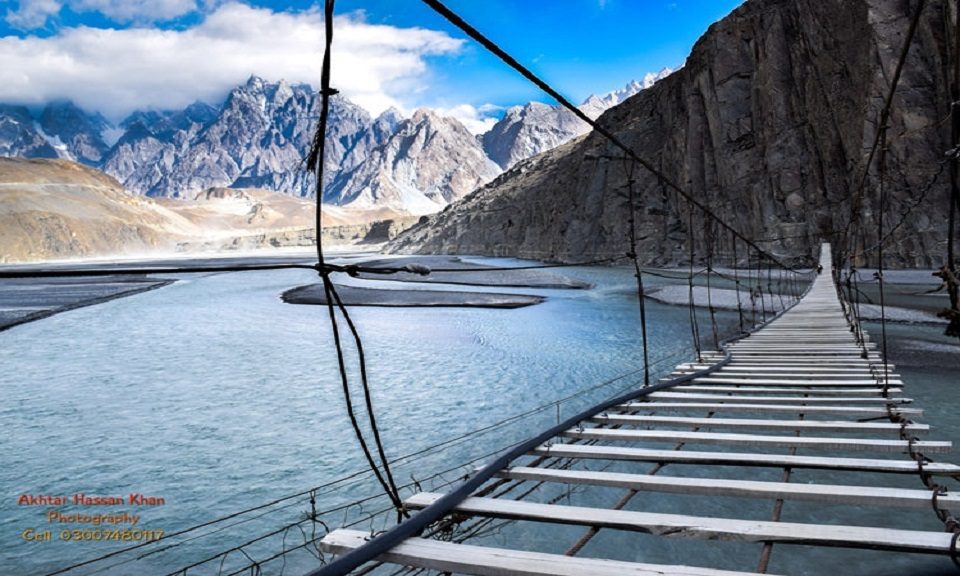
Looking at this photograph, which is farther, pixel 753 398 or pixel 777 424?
pixel 753 398

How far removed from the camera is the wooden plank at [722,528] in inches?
95.8

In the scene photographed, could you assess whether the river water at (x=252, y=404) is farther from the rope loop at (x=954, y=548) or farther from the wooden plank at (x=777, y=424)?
the rope loop at (x=954, y=548)

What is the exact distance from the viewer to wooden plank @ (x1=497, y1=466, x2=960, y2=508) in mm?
2893

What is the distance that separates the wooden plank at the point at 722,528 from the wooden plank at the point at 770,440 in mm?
1462

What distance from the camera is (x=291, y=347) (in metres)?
20.1

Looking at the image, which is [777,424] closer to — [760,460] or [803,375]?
[760,460]

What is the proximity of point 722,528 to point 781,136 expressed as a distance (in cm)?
5525

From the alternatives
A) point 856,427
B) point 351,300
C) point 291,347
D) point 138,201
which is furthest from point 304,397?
point 138,201

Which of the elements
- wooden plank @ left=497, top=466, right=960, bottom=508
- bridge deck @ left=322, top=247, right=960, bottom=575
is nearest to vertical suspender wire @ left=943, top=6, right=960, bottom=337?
bridge deck @ left=322, top=247, right=960, bottom=575

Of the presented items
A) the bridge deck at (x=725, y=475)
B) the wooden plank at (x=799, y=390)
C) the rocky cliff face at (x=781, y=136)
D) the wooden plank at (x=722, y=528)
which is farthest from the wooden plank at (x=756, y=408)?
the rocky cliff face at (x=781, y=136)

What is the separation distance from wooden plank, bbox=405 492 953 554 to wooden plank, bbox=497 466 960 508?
32 cm

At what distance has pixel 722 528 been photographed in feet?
8.80

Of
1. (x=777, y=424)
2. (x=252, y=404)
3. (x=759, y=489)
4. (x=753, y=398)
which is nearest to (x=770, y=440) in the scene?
(x=777, y=424)

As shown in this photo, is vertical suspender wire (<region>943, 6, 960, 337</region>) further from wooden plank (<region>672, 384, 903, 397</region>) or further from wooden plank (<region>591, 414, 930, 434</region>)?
wooden plank (<region>672, 384, 903, 397</region>)
